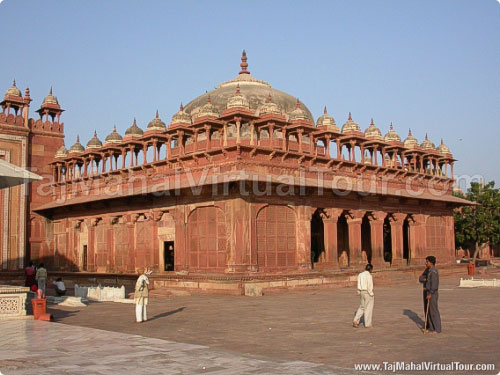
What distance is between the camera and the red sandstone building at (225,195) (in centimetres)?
2142

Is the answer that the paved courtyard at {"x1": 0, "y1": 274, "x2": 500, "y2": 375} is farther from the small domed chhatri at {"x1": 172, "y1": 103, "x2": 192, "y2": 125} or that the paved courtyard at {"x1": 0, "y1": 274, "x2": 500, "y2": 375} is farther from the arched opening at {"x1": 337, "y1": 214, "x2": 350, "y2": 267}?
the arched opening at {"x1": 337, "y1": 214, "x2": 350, "y2": 267}

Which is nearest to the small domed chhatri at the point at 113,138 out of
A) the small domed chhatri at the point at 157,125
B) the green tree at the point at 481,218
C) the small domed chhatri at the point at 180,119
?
the small domed chhatri at the point at 157,125

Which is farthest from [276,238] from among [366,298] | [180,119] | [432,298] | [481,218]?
[481,218]

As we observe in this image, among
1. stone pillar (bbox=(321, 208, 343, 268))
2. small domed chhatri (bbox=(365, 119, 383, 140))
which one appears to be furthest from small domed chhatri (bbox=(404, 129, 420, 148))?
stone pillar (bbox=(321, 208, 343, 268))

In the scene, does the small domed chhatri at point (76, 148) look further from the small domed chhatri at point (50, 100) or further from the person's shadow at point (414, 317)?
the person's shadow at point (414, 317)

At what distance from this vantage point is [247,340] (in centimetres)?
956

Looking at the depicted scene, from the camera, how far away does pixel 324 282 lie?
72.7 ft

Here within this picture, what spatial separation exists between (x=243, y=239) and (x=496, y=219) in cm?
2760

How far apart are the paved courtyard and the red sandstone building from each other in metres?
6.37

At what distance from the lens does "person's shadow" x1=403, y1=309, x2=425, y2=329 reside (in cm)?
1106

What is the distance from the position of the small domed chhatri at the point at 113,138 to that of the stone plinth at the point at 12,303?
56.3 ft

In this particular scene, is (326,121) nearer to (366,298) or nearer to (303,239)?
(303,239)

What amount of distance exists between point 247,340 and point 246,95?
24317 millimetres

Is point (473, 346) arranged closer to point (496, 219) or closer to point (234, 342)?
point (234, 342)
